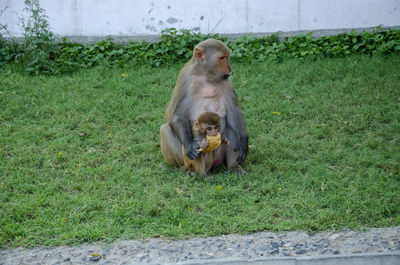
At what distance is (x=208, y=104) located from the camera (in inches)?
227

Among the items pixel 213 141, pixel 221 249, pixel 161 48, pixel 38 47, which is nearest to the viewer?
pixel 221 249

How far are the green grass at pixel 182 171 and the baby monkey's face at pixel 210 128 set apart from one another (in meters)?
0.53

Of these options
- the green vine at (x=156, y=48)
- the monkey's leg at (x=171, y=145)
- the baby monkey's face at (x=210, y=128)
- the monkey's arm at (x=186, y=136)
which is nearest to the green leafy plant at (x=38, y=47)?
the green vine at (x=156, y=48)

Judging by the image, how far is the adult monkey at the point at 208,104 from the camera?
569 cm

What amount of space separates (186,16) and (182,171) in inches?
178

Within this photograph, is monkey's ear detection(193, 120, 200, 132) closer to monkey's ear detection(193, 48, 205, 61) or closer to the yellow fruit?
the yellow fruit

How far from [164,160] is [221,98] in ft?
3.42

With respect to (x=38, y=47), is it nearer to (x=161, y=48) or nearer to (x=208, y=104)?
(x=161, y=48)

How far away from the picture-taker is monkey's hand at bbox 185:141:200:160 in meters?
5.52

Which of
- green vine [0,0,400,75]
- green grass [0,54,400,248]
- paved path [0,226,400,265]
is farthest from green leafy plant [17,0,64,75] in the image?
paved path [0,226,400,265]

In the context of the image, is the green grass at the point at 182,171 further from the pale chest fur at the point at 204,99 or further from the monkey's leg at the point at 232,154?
the pale chest fur at the point at 204,99

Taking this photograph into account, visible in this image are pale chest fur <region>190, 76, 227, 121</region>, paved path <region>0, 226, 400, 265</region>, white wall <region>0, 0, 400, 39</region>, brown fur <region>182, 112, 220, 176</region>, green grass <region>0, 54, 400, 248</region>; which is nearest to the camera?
paved path <region>0, 226, 400, 265</region>

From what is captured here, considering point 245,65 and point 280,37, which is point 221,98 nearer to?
point 245,65

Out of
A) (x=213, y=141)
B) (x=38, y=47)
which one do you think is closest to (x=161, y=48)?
(x=38, y=47)
